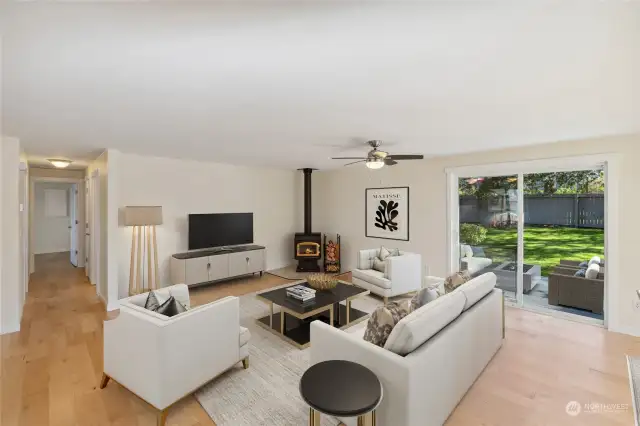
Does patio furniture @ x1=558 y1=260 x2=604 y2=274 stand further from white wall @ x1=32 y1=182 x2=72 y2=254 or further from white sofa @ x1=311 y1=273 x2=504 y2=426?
white wall @ x1=32 y1=182 x2=72 y2=254

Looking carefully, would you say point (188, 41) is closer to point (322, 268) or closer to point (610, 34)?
point (610, 34)

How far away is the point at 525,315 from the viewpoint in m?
4.16

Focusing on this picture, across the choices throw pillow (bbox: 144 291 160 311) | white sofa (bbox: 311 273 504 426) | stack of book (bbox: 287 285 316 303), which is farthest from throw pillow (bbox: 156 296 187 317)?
stack of book (bbox: 287 285 316 303)

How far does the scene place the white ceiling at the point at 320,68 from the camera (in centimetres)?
134

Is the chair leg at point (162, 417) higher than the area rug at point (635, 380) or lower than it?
higher

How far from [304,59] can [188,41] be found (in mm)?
622

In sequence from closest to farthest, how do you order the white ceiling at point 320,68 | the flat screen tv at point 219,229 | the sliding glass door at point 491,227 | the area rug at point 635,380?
1. the white ceiling at point 320,68
2. the area rug at point 635,380
3. the sliding glass door at point 491,227
4. the flat screen tv at point 219,229

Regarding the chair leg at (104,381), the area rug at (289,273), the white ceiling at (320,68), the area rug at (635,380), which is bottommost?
the area rug at (635,380)

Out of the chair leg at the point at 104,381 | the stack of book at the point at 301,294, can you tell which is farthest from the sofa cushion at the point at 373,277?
the chair leg at the point at 104,381

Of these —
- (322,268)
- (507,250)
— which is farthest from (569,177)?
(322,268)

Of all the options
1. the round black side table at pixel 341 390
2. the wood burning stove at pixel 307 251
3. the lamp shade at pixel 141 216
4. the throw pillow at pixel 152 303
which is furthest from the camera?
the wood burning stove at pixel 307 251

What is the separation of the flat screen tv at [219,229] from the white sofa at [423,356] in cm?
404

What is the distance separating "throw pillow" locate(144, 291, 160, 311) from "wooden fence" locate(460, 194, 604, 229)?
15.7ft

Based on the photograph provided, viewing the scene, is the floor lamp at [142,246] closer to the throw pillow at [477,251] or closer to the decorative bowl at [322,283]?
the decorative bowl at [322,283]
